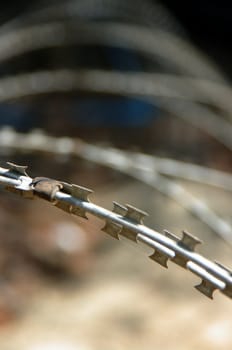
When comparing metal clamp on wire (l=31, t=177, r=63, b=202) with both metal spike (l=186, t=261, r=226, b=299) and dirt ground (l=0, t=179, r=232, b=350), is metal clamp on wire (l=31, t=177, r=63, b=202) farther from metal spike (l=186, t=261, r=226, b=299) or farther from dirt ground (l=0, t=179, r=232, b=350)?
dirt ground (l=0, t=179, r=232, b=350)

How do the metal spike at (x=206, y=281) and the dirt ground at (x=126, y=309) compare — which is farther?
the dirt ground at (x=126, y=309)

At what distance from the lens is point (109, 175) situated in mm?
1854

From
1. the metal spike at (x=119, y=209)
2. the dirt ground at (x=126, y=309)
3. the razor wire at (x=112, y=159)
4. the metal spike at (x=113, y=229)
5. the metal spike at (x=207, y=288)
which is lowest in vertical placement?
the metal spike at (x=207, y=288)

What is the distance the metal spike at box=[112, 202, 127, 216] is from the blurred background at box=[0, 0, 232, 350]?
0.24 meters

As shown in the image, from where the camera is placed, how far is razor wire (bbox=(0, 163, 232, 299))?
0.45 m

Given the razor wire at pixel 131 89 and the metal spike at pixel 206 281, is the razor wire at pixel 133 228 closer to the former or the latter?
the metal spike at pixel 206 281

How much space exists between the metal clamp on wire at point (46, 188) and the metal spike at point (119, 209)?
40 millimetres

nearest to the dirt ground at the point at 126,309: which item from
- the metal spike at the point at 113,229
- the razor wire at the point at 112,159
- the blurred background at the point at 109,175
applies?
the blurred background at the point at 109,175

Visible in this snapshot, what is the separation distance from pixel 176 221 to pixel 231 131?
0.29 metres

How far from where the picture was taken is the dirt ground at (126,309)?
4.23 feet

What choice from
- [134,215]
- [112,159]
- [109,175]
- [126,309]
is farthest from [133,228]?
[109,175]

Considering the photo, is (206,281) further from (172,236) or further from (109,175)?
(109,175)

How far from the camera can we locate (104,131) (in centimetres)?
209

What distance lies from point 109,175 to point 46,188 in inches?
54.2
